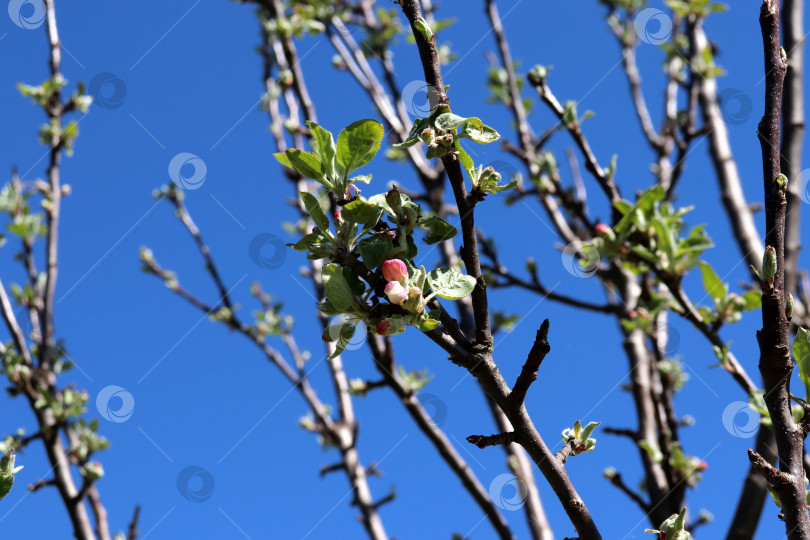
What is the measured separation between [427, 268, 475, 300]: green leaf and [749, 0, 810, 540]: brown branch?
472 millimetres

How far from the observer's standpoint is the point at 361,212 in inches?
45.0

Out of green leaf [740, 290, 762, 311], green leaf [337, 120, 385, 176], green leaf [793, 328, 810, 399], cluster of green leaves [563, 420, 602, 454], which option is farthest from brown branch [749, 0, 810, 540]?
green leaf [740, 290, 762, 311]

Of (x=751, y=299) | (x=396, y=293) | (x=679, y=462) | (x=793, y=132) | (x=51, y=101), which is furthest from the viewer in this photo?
(x=51, y=101)

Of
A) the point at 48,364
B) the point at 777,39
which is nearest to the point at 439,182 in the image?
the point at 48,364

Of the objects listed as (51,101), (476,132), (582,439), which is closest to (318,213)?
(476,132)

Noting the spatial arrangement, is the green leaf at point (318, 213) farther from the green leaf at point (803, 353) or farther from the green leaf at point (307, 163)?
the green leaf at point (803, 353)

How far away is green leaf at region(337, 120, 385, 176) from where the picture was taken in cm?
119

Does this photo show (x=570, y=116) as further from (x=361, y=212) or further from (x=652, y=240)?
(x=361, y=212)

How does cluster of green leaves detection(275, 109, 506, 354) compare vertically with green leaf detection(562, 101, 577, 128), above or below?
below

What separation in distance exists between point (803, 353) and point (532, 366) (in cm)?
50

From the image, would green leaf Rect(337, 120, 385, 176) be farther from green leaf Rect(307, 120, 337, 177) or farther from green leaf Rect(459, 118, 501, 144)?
green leaf Rect(459, 118, 501, 144)

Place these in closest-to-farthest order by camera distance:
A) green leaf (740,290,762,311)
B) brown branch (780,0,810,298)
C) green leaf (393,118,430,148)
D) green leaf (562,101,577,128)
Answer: green leaf (393,118,430,148) → brown branch (780,0,810,298) → green leaf (740,290,762,311) → green leaf (562,101,577,128)

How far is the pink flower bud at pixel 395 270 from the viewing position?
3.50 ft

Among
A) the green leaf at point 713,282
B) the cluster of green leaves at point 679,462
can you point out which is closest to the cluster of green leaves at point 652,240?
the green leaf at point 713,282
